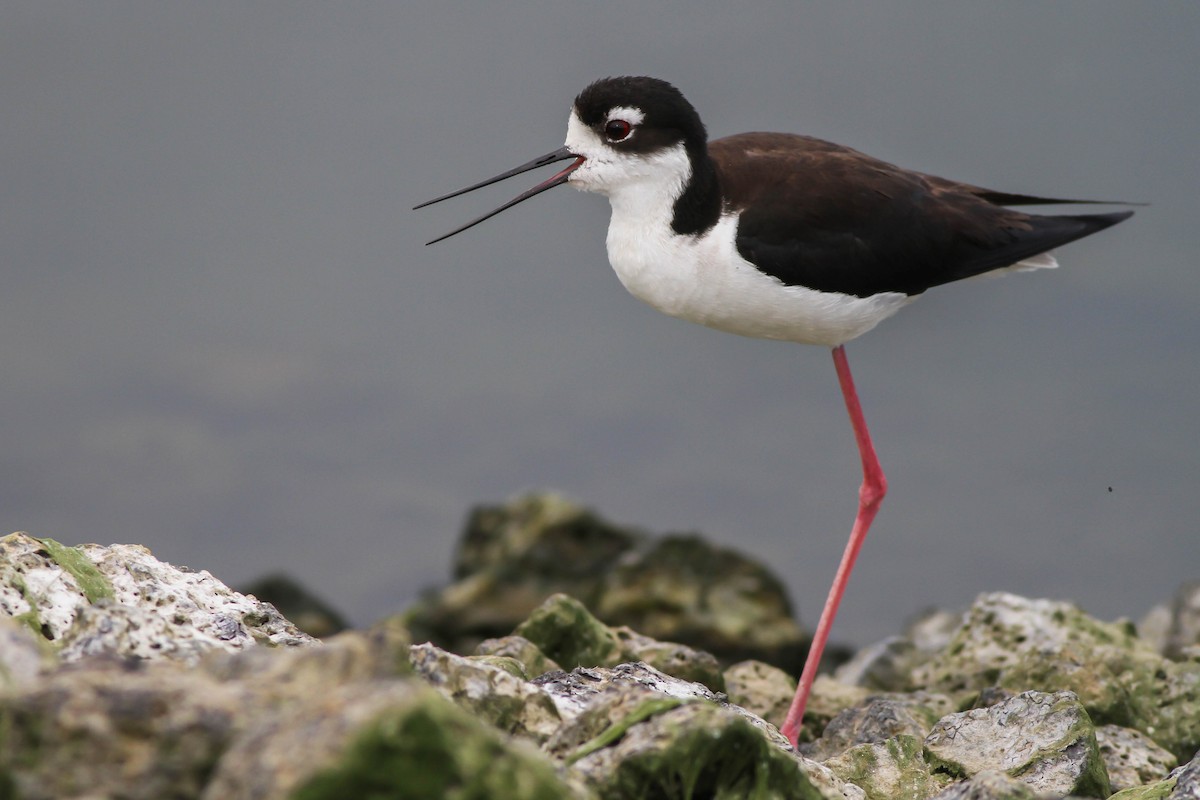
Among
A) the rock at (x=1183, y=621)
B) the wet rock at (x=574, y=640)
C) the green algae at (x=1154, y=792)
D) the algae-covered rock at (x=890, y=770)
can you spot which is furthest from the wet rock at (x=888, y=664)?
the green algae at (x=1154, y=792)

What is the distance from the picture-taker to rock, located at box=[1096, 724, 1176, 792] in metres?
5.11

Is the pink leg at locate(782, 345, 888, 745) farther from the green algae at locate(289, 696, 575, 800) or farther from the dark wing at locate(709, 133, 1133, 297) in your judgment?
the green algae at locate(289, 696, 575, 800)

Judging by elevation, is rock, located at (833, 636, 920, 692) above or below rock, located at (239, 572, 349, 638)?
above

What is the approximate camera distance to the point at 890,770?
14.9 feet

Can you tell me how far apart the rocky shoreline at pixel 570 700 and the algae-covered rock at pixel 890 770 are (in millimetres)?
10

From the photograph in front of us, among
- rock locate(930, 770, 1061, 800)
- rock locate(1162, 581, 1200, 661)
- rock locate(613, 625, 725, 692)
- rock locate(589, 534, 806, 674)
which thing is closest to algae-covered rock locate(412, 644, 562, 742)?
rock locate(930, 770, 1061, 800)

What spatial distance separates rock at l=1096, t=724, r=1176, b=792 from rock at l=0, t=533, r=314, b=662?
310 centimetres

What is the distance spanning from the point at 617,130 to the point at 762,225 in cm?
76

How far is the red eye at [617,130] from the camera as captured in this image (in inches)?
234

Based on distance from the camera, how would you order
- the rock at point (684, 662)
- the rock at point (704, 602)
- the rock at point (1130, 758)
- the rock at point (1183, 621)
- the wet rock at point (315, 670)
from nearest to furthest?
the wet rock at point (315, 670) < the rock at point (1130, 758) < the rock at point (684, 662) < the rock at point (704, 602) < the rock at point (1183, 621)

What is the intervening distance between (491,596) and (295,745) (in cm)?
625

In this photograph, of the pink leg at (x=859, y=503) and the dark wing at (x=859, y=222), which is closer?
the dark wing at (x=859, y=222)

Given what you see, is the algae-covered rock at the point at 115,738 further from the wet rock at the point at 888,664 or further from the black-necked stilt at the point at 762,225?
the wet rock at the point at 888,664

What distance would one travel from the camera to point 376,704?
7.52ft
